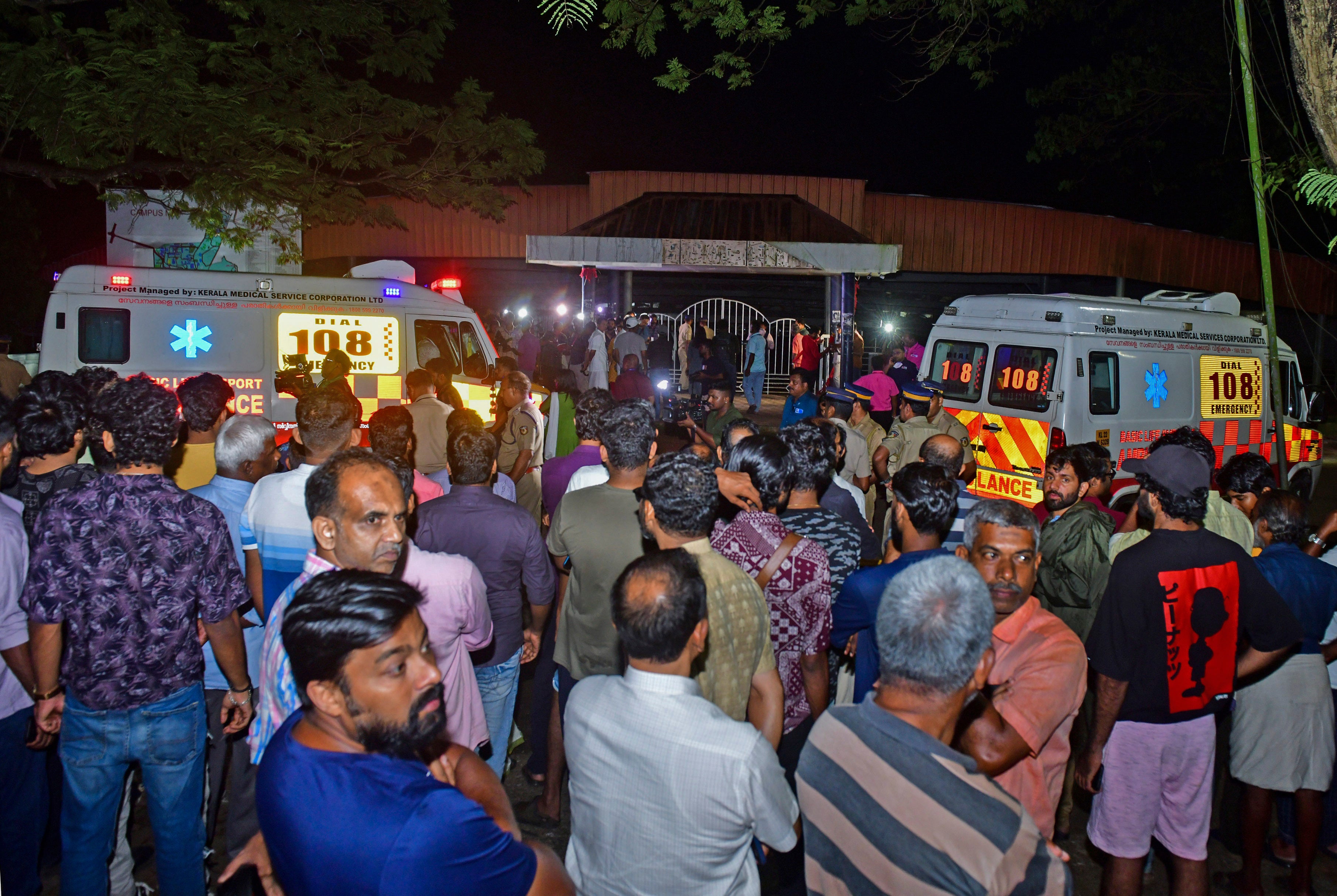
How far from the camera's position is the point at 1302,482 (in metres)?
10.4

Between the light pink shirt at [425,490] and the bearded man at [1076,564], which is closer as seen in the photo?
the bearded man at [1076,564]

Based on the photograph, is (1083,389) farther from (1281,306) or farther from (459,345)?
(1281,306)

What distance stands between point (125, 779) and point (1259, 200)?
6989mm

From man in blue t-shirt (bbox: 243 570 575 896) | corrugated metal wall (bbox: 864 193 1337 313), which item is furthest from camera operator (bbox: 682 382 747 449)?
corrugated metal wall (bbox: 864 193 1337 313)

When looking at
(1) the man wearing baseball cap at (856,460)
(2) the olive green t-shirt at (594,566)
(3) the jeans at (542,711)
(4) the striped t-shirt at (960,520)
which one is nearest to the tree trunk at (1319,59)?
(4) the striped t-shirt at (960,520)

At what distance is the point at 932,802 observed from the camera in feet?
6.37

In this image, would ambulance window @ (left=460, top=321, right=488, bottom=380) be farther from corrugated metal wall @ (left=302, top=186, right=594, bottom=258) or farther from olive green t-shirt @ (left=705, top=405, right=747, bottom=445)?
corrugated metal wall @ (left=302, top=186, right=594, bottom=258)

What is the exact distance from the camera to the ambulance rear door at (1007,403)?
28.1 feet

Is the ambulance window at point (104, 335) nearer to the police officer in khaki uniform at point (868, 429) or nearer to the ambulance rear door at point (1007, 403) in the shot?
the police officer in khaki uniform at point (868, 429)

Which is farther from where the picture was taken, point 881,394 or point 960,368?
point 881,394

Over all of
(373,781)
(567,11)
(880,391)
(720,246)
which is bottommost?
(373,781)

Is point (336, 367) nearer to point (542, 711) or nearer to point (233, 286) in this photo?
point (233, 286)

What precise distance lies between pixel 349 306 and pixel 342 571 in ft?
27.0

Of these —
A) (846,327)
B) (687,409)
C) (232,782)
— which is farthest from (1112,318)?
(846,327)
